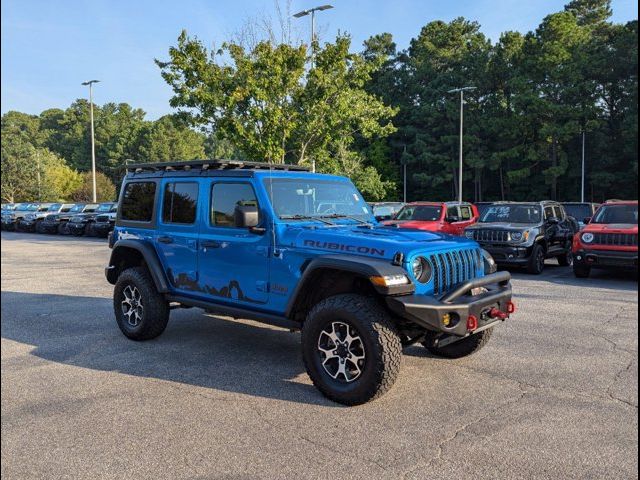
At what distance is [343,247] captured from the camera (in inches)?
172

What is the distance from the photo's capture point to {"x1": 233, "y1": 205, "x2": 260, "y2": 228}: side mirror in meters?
4.70

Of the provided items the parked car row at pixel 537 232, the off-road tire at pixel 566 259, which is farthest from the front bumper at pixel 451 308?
the off-road tire at pixel 566 259

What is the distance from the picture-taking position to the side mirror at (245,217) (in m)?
4.70

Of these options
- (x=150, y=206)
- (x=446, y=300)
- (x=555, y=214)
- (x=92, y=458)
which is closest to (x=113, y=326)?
(x=150, y=206)

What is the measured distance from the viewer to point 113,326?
22.3 feet

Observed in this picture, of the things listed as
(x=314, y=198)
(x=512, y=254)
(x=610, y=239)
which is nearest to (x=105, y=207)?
(x=512, y=254)

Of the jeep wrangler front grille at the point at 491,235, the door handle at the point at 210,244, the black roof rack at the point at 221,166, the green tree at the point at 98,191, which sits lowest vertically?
the jeep wrangler front grille at the point at 491,235

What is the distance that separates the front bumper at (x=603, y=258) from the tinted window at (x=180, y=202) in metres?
7.00

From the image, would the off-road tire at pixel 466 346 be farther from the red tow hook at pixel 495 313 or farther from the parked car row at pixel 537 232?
the parked car row at pixel 537 232

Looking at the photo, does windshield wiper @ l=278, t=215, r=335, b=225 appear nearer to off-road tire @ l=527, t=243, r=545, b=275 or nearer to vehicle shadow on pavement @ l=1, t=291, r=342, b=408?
vehicle shadow on pavement @ l=1, t=291, r=342, b=408

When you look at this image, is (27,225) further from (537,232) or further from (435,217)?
(537,232)

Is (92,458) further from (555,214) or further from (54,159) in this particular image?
(54,159)

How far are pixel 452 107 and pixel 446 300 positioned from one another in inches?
1860

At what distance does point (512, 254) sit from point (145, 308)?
8346 mm
